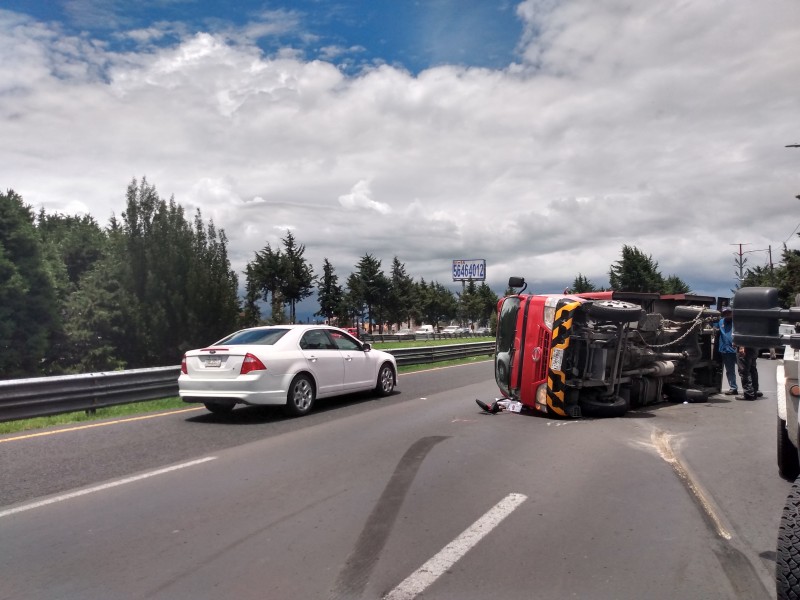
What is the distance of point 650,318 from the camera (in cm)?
1145

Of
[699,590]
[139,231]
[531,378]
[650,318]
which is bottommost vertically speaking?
[699,590]

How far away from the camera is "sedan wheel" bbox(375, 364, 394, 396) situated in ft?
43.8

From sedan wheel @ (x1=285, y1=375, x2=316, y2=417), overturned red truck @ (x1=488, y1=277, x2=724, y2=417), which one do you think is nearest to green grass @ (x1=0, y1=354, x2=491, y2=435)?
sedan wheel @ (x1=285, y1=375, x2=316, y2=417)

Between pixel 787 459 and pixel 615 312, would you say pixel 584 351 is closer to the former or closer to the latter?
pixel 615 312

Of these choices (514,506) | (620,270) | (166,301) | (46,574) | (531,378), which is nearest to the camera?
(46,574)

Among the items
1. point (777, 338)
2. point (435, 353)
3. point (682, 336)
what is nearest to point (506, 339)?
point (682, 336)

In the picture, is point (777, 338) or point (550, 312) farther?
point (550, 312)

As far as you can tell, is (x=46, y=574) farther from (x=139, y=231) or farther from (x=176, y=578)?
(x=139, y=231)

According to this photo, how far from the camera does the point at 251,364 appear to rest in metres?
9.91

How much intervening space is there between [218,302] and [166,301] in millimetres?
2484

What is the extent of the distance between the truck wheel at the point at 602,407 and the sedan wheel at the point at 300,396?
433 cm

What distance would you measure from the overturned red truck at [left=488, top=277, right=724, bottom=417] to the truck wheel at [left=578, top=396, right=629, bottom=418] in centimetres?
2

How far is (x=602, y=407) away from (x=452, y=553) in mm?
6521

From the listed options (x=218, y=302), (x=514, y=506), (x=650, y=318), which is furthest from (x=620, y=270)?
(x=514, y=506)
